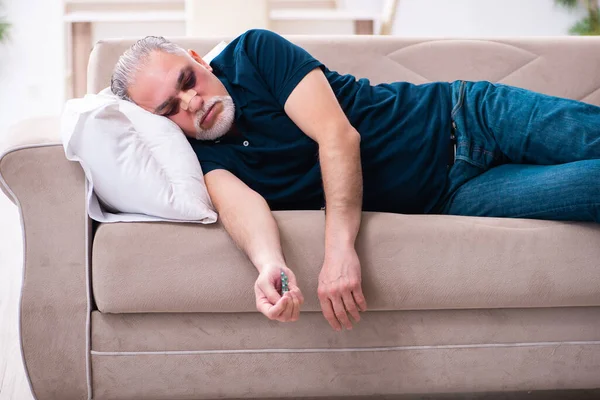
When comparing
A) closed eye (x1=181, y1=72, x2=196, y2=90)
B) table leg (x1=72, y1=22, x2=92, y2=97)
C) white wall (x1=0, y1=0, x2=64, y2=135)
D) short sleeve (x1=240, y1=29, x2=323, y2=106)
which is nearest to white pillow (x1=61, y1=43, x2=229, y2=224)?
closed eye (x1=181, y1=72, x2=196, y2=90)

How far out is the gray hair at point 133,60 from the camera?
1.56 meters

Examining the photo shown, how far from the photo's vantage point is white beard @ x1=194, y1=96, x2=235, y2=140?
1549mm

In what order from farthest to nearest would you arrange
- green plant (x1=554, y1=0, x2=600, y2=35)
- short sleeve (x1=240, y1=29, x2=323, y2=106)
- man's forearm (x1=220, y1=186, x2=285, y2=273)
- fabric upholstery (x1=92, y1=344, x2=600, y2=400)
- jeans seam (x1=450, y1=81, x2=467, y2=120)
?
green plant (x1=554, y1=0, x2=600, y2=35)
jeans seam (x1=450, y1=81, x2=467, y2=120)
short sleeve (x1=240, y1=29, x2=323, y2=106)
fabric upholstery (x1=92, y1=344, x2=600, y2=400)
man's forearm (x1=220, y1=186, x2=285, y2=273)

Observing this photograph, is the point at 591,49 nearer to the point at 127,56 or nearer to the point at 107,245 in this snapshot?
the point at 127,56

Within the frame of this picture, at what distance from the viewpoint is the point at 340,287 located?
127 cm

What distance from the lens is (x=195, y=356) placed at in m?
1.38

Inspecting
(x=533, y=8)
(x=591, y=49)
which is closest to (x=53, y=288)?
(x=591, y=49)

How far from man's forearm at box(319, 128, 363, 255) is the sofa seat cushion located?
0.04 meters

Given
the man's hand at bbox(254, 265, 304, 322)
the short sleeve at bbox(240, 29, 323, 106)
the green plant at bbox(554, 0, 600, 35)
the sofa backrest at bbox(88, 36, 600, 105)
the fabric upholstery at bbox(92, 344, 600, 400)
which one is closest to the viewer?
the man's hand at bbox(254, 265, 304, 322)

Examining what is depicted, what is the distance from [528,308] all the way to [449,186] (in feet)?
1.11

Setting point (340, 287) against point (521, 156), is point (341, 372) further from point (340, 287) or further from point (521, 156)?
point (521, 156)

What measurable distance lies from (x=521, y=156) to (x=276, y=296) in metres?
0.72

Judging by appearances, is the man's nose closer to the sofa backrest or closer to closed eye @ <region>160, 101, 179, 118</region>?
closed eye @ <region>160, 101, 179, 118</region>

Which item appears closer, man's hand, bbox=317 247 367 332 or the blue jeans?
man's hand, bbox=317 247 367 332
